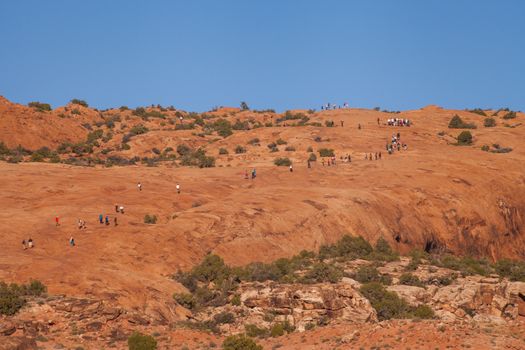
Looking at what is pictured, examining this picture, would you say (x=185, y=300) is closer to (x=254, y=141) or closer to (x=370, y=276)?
(x=370, y=276)

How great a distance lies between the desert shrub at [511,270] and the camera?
1911 inches

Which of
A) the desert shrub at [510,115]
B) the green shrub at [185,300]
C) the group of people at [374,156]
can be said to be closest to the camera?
the green shrub at [185,300]

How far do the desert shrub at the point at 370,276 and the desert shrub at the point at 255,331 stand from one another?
10133mm

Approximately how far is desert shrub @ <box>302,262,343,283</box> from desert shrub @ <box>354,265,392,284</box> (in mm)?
1141

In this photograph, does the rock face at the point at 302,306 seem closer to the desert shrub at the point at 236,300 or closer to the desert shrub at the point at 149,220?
the desert shrub at the point at 236,300

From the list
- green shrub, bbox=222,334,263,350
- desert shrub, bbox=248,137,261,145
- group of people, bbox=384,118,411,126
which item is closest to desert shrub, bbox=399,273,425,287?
green shrub, bbox=222,334,263,350

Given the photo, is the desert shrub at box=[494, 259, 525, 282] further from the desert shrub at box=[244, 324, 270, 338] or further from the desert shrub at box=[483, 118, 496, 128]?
the desert shrub at box=[483, 118, 496, 128]

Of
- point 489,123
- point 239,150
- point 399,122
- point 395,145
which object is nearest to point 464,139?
point 399,122

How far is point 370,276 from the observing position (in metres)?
44.6

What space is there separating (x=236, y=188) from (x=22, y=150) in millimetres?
37600

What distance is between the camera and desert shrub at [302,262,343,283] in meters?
43.0

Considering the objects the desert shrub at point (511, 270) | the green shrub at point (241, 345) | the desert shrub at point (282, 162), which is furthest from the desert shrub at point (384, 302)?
the desert shrub at point (282, 162)

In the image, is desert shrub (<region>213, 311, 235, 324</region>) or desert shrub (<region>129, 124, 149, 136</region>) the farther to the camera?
desert shrub (<region>129, 124, 149, 136</region>)

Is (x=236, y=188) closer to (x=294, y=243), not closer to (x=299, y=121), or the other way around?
(x=294, y=243)
